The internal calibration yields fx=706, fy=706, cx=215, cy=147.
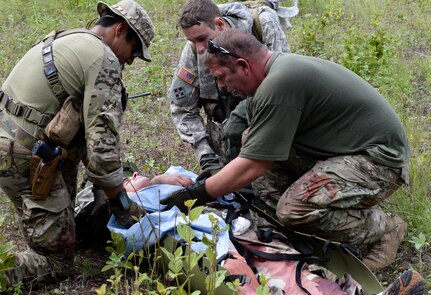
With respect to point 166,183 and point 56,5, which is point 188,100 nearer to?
point 166,183

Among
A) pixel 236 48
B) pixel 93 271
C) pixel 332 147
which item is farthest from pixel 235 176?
pixel 93 271

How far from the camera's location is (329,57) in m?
7.76

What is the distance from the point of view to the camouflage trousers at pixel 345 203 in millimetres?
4188

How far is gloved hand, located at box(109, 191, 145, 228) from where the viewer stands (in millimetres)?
4180

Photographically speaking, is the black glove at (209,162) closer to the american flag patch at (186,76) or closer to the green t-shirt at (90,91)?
the american flag patch at (186,76)

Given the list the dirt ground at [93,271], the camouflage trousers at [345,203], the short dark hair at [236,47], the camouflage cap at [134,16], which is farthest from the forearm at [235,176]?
the camouflage cap at [134,16]

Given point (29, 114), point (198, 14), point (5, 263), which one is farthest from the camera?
point (198, 14)

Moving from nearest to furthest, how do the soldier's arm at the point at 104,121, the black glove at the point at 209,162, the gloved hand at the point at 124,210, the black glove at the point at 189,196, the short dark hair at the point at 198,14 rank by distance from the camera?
the soldier's arm at the point at 104,121 < the gloved hand at the point at 124,210 < the black glove at the point at 189,196 < the short dark hair at the point at 198,14 < the black glove at the point at 209,162

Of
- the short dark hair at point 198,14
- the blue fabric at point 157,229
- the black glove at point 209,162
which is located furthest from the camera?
the black glove at point 209,162

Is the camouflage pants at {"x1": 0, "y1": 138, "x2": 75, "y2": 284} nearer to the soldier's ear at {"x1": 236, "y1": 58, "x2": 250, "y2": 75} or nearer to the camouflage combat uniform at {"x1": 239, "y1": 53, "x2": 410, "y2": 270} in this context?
the camouflage combat uniform at {"x1": 239, "y1": 53, "x2": 410, "y2": 270}

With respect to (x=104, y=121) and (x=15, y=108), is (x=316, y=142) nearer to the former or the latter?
(x=104, y=121)

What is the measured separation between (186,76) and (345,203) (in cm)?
181

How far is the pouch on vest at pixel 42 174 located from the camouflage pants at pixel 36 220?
2.5 inches

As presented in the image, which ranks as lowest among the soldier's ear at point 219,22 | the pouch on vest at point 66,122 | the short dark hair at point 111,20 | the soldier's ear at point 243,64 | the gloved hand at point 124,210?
the gloved hand at point 124,210
